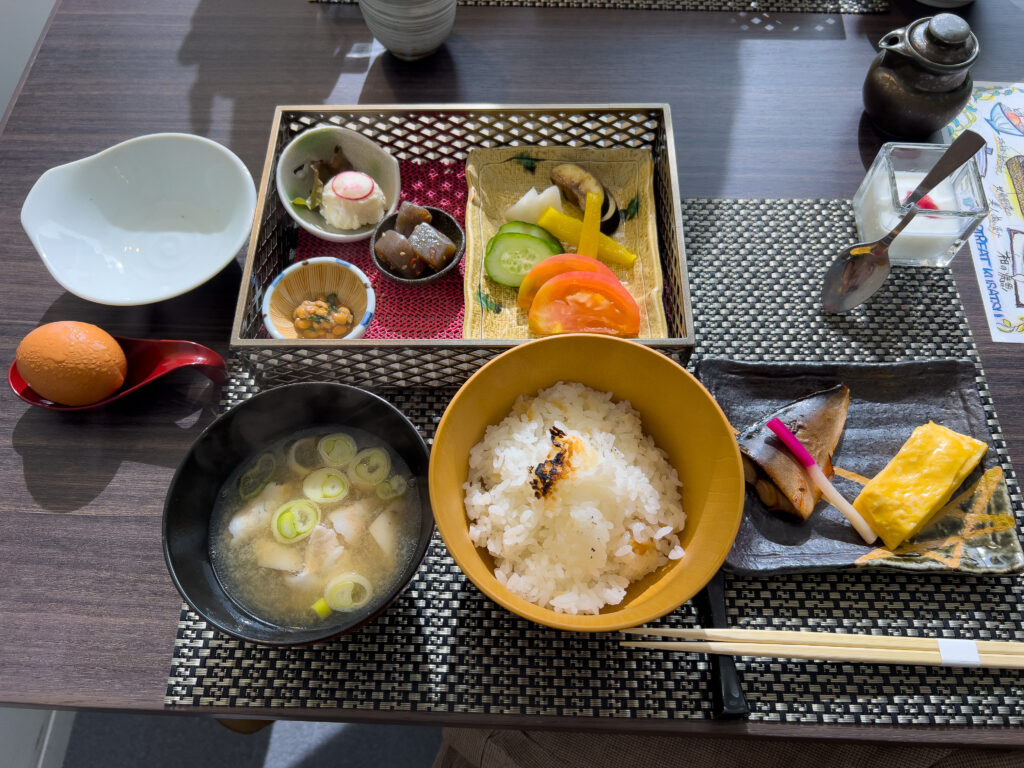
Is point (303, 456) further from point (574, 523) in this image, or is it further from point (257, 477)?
point (574, 523)

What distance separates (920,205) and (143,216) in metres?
2.01

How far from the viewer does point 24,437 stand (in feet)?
5.03

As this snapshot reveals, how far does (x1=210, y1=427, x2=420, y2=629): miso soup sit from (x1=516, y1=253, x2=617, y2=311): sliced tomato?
53 cm

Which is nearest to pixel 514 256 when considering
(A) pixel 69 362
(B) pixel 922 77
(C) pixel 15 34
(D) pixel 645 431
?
(D) pixel 645 431

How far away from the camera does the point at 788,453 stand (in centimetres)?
136

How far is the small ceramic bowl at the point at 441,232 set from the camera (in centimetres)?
165

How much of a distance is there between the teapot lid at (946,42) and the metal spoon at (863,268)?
0.82 feet

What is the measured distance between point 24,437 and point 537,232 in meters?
1.31

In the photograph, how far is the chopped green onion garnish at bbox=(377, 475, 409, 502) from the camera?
1.32 m

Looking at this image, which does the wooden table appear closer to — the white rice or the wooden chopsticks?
the wooden chopsticks

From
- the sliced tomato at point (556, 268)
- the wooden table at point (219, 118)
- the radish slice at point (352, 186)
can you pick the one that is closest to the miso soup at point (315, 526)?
the wooden table at point (219, 118)

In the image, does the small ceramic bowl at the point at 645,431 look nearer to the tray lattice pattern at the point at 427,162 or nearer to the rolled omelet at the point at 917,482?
the tray lattice pattern at the point at 427,162

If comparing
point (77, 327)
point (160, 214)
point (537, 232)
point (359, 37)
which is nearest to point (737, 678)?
point (537, 232)

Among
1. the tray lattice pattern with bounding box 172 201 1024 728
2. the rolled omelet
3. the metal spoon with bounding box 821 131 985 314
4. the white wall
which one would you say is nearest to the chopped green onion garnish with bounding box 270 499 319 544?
the tray lattice pattern with bounding box 172 201 1024 728
